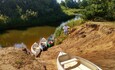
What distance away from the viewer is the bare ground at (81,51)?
47.1 feet

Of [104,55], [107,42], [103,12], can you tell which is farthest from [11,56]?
[103,12]

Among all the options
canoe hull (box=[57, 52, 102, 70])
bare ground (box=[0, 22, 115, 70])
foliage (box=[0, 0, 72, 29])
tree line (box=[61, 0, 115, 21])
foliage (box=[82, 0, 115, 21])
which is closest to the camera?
canoe hull (box=[57, 52, 102, 70])

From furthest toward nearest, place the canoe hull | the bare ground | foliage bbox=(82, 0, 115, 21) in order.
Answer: foliage bbox=(82, 0, 115, 21), the bare ground, the canoe hull

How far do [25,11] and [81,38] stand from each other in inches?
1706

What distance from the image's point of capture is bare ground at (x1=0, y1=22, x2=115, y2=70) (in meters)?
14.4

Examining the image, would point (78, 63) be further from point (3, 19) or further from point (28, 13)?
point (28, 13)

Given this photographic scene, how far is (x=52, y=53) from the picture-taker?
2128 centimetres

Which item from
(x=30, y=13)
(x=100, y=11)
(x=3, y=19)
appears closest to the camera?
(x=100, y=11)

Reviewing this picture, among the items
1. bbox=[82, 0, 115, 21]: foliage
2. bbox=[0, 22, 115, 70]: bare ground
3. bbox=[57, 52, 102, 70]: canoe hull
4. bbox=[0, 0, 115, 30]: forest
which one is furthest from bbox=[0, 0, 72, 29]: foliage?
bbox=[57, 52, 102, 70]: canoe hull

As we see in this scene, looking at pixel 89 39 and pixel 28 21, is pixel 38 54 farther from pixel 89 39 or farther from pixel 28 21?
pixel 28 21

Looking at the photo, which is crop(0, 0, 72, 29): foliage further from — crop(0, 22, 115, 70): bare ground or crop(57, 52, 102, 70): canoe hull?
crop(57, 52, 102, 70): canoe hull

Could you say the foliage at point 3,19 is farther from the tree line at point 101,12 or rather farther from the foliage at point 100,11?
the foliage at point 100,11

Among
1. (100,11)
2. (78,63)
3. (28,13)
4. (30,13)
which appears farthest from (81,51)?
(30,13)

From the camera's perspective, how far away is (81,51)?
19.1 m
